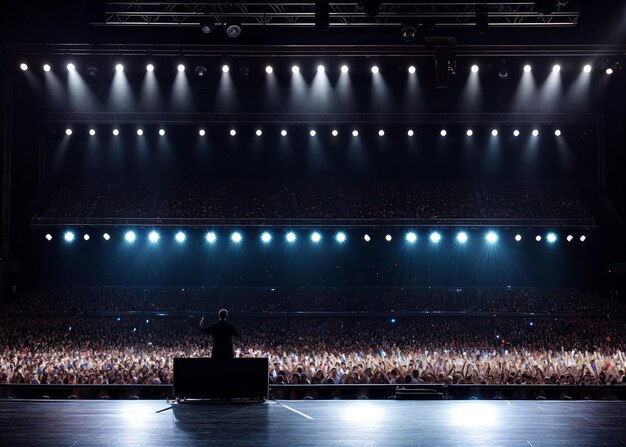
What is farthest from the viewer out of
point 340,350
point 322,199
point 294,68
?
point 322,199

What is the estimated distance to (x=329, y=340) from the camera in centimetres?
2102

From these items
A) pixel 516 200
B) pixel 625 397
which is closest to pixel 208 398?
pixel 625 397

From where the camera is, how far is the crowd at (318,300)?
942 inches

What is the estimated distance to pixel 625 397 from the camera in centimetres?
952

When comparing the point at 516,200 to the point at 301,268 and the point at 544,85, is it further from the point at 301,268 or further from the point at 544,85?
the point at 301,268

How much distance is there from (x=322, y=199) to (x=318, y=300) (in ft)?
13.0

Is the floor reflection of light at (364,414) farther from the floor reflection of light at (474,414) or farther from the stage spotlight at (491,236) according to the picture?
the stage spotlight at (491,236)

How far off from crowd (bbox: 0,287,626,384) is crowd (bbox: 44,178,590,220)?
3.12 metres

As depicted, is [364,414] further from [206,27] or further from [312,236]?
[312,236]

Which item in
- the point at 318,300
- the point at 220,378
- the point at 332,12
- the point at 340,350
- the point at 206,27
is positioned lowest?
the point at 340,350

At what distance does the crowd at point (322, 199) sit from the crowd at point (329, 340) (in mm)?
3121

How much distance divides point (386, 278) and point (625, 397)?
16.9 meters

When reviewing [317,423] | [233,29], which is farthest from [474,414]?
[233,29]

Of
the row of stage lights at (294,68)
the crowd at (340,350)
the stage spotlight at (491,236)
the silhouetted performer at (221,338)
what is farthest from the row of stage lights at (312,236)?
the silhouetted performer at (221,338)
